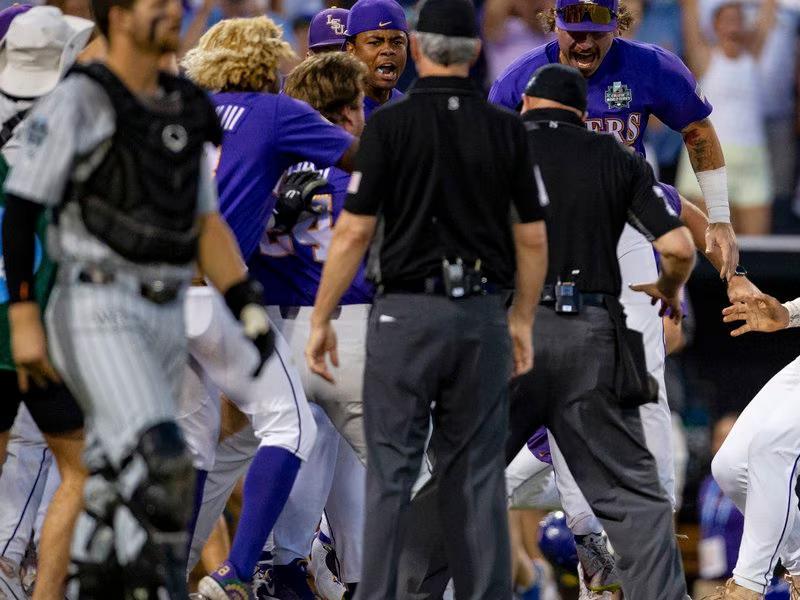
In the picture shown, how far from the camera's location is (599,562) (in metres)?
6.44

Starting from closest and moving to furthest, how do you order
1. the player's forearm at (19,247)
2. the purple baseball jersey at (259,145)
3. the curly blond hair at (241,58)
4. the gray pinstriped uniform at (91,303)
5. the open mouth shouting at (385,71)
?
the gray pinstriped uniform at (91,303)
the player's forearm at (19,247)
the purple baseball jersey at (259,145)
the curly blond hair at (241,58)
the open mouth shouting at (385,71)

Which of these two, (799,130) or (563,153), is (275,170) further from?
(799,130)

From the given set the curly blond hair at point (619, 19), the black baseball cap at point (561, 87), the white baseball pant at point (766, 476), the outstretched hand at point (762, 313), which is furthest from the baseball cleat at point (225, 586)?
the curly blond hair at point (619, 19)

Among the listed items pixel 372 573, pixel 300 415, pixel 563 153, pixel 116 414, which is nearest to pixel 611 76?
pixel 563 153

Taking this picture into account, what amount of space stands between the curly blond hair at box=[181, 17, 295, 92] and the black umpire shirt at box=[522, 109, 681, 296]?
1.04 meters

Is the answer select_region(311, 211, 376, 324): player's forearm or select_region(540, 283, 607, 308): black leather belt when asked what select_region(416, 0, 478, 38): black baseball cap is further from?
select_region(540, 283, 607, 308): black leather belt

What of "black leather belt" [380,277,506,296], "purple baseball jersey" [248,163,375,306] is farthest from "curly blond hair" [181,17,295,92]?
"black leather belt" [380,277,506,296]

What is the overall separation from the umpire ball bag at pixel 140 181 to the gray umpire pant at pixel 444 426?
814 millimetres

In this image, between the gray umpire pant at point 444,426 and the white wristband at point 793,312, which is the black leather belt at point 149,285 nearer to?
the gray umpire pant at point 444,426

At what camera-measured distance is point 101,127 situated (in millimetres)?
4109

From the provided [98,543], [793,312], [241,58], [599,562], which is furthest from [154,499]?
[793,312]

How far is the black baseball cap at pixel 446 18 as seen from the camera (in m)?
4.78

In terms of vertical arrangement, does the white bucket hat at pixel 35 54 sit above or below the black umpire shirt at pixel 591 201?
above

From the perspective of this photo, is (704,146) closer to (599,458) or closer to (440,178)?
(599,458)
